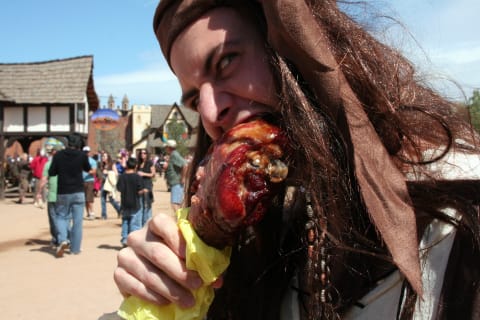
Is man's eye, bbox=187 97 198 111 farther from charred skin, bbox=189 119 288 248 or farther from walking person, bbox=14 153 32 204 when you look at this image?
walking person, bbox=14 153 32 204

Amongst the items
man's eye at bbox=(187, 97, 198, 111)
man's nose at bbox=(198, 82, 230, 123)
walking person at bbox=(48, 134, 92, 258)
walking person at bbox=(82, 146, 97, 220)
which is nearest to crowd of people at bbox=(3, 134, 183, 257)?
walking person at bbox=(48, 134, 92, 258)

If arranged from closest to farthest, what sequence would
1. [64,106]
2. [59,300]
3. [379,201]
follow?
[379,201] → [59,300] → [64,106]

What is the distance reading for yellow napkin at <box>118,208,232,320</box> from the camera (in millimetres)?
1105

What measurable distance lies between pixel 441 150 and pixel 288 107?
1.30ft

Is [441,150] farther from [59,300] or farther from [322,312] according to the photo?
[59,300]

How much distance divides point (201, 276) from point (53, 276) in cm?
676

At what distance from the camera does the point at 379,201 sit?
98 cm

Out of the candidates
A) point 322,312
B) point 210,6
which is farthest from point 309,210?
point 210,6

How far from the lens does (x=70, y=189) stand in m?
8.24

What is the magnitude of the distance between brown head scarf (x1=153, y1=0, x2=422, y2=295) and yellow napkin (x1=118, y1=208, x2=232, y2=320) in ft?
1.29

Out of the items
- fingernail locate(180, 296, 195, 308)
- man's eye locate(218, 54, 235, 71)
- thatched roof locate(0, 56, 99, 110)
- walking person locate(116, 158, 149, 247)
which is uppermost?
thatched roof locate(0, 56, 99, 110)

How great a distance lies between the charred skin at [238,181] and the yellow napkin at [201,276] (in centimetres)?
2

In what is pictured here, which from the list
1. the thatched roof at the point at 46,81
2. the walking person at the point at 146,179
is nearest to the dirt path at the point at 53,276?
the walking person at the point at 146,179

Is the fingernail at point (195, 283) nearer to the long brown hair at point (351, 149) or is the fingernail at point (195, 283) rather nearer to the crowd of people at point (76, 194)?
the long brown hair at point (351, 149)
